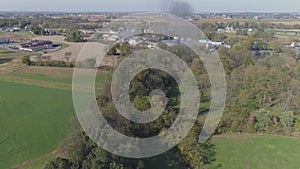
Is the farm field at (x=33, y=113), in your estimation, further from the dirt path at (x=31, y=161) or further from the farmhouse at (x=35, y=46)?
the farmhouse at (x=35, y=46)

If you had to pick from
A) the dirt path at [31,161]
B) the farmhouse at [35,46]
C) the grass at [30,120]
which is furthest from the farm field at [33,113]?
the farmhouse at [35,46]

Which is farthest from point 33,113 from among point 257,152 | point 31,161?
point 257,152

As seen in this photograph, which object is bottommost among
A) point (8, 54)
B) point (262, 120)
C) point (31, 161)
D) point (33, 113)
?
point (31, 161)

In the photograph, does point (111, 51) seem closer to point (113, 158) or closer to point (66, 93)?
point (66, 93)

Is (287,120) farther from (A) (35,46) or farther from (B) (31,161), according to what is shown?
(A) (35,46)

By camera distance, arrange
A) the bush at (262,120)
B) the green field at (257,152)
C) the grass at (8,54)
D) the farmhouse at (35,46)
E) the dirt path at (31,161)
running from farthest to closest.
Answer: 1. the farmhouse at (35,46)
2. the grass at (8,54)
3. the bush at (262,120)
4. the green field at (257,152)
5. the dirt path at (31,161)

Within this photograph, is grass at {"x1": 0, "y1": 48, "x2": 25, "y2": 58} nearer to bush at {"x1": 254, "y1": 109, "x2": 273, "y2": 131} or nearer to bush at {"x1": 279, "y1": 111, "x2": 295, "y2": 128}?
bush at {"x1": 254, "y1": 109, "x2": 273, "y2": 131}

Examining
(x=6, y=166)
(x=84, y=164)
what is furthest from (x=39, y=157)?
(x=84, y=164)
